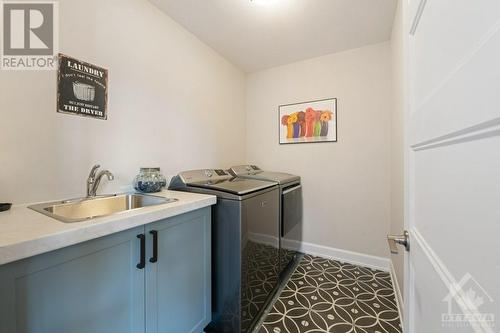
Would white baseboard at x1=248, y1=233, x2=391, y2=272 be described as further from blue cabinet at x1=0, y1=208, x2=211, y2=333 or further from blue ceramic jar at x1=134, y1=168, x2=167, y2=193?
blue ceramic jar at x1=134, y1=168, x2=167, y2=193

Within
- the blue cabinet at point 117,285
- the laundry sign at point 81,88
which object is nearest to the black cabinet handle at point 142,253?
the blue cabinet at point 117,285

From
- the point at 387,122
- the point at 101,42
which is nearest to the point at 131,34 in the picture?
the point at 101,42

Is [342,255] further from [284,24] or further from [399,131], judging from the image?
[284,24]

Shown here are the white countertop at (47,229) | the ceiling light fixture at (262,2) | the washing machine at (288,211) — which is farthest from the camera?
the washing machine at (288,211)

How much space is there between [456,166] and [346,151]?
2087 mm

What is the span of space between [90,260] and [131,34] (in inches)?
62.3

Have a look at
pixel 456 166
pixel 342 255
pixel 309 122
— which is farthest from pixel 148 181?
pixel 342 255

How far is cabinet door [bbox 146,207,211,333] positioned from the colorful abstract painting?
168cm

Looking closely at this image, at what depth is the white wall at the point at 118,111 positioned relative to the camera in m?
1.08

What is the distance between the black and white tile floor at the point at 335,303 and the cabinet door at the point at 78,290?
39.2 inches

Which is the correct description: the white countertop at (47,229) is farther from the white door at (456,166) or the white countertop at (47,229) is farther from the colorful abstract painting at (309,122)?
the colorful abstract painting at (309,122)

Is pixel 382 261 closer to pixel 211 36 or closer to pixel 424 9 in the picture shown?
pixel 424 9

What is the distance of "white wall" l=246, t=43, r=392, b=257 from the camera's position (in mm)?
2197

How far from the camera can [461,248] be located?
38 centimetres
